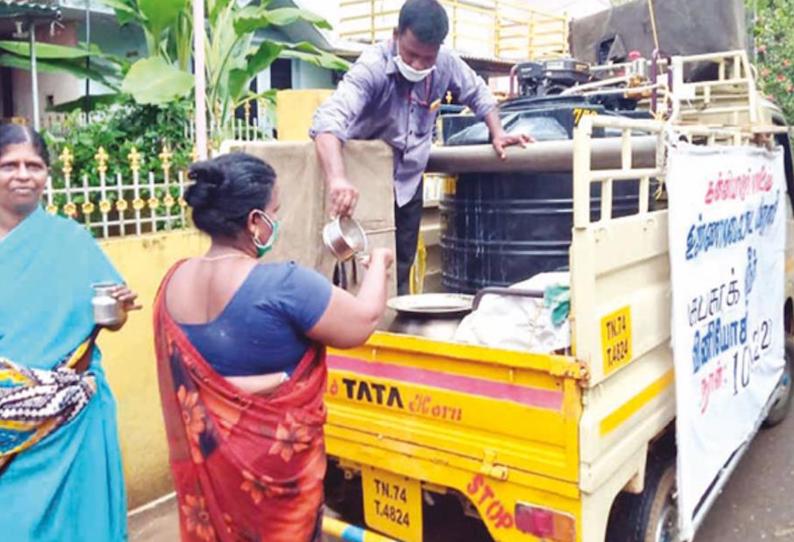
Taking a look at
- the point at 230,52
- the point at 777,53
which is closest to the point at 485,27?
the point at 777,53

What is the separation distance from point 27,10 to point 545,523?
4.72 metres

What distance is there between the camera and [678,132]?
2.95 m

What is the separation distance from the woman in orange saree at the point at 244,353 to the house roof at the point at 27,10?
3927 millimetres

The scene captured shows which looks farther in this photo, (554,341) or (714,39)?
(714,39)

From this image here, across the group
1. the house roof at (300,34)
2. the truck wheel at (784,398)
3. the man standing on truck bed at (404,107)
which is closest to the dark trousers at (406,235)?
the man standing on truck bed at (404,107)

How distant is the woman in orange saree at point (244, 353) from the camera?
6.70 feet

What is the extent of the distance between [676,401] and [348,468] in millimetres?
1195

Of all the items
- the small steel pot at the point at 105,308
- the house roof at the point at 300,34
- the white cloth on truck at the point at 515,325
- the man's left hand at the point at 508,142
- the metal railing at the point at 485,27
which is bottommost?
the white cloth on truck at the point at 515,325

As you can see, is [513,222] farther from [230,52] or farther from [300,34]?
[300,34]

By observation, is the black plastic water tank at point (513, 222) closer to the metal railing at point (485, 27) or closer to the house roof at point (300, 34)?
the house roof at point (300, 34)

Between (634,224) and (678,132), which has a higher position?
(678,132)

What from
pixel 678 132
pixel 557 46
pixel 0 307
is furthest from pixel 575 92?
pixel 557 46

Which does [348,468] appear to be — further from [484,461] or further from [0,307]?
[0,307]

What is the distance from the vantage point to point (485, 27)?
44.9ft
